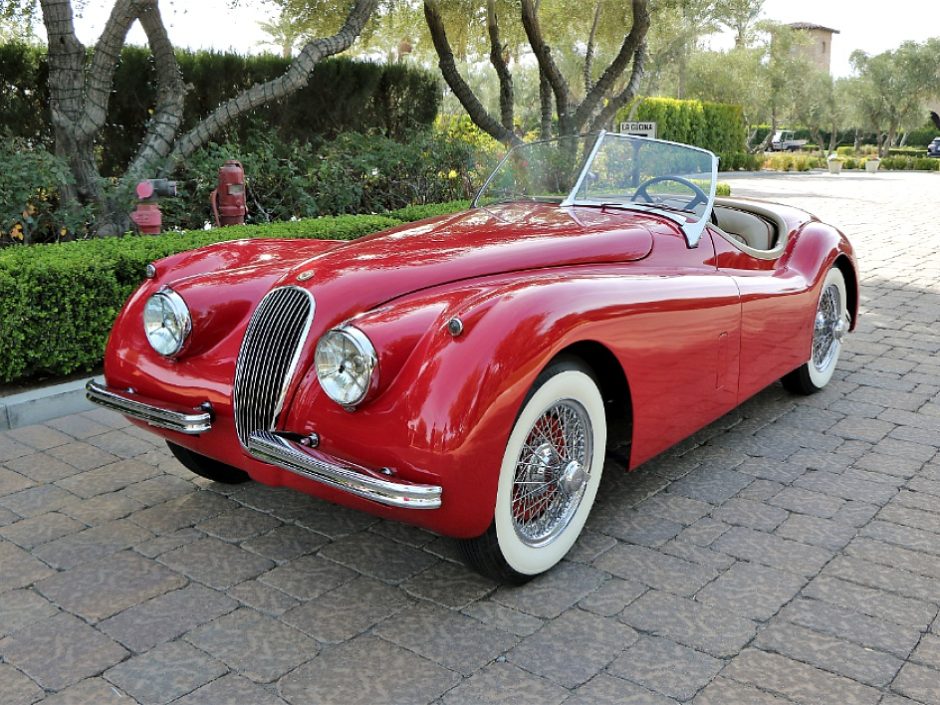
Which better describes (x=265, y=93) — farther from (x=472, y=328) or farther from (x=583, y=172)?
(x=472, y=328)

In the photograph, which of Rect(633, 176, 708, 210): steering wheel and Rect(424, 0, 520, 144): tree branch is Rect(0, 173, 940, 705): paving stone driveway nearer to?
Rect(633, 176, 708, 210): steering wheel

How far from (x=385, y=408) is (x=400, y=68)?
33.8 feet

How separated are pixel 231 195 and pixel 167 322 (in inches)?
169

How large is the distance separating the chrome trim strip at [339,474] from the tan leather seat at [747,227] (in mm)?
3041

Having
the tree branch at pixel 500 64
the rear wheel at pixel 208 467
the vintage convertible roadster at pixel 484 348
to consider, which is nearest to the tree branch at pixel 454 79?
the tree branch at pixel 500 64

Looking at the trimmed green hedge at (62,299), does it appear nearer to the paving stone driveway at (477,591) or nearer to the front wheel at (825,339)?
the paving stone driveway at (477,591)

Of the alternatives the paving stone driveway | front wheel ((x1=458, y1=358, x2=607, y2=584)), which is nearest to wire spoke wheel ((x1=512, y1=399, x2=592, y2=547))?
front wheel ((x1=458, y1=358, x2=607, y2=584))

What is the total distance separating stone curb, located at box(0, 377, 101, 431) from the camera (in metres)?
4.57

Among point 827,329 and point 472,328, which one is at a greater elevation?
point 472,328

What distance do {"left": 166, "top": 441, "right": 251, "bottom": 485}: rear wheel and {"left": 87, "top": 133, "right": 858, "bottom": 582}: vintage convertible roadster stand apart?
0.01m

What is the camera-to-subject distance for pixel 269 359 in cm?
297

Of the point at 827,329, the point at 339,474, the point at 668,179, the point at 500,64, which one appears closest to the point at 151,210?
the point at 668,179

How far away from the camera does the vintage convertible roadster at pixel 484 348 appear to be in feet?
8.63

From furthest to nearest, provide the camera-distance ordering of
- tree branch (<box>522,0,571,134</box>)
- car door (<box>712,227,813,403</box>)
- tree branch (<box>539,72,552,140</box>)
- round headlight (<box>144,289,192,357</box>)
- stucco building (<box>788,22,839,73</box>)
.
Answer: stucco building (<box>788,22,839,73</box>) → tree branch (<box>539,72,552,140</box>) → tree branch (<box>522,0,571,134</box>) → car door (<box>712,227,813,403</box>) → round headlight (<box>144,289,192,357</box>)
